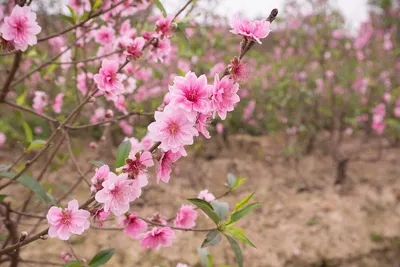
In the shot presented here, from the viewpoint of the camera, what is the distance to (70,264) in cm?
113

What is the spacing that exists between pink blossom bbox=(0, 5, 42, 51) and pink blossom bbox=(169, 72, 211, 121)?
0.52 meters

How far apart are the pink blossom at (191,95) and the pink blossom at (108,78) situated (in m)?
0.44

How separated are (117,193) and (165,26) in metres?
0.72

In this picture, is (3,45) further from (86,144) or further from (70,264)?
(86,144)

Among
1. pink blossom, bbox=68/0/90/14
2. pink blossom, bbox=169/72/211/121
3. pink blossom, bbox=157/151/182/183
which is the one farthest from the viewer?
pink blossom, bbox=68/0/90/14

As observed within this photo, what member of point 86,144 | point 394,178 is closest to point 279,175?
point 394,178

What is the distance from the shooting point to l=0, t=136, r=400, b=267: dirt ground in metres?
2.84

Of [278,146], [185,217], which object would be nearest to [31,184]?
[185,217]

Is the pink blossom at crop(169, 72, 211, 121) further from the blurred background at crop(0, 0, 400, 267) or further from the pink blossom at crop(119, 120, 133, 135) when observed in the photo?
the pink blossom at crop(119, 120, 133, 135)

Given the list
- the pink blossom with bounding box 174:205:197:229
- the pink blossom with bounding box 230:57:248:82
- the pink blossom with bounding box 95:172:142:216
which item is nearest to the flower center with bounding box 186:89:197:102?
the pink blossom with bounding box 230:57:248:82

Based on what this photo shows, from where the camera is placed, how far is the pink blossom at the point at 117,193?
0.93m

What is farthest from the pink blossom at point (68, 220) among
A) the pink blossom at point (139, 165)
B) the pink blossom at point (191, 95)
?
the pink blossom at point (191, 95)

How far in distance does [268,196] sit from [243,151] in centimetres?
101

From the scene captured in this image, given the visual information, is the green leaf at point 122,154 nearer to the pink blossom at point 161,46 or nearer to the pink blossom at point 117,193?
the pink blossom at point 117,193
